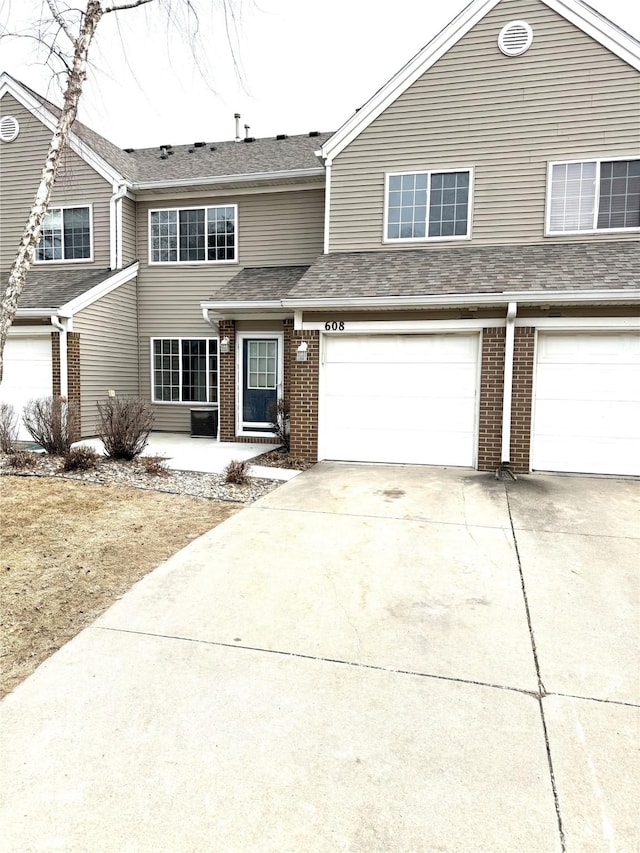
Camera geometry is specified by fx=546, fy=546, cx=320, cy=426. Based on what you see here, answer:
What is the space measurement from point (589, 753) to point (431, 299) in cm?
721

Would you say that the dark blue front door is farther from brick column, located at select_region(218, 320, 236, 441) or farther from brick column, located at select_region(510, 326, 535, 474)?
brick column, located at select_region(510, 326, 535, 474)

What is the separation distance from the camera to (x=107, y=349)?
12.9m

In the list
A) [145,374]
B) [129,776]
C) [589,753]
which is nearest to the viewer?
[129,776]

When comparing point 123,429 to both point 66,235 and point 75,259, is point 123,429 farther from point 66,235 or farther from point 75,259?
point 66,235

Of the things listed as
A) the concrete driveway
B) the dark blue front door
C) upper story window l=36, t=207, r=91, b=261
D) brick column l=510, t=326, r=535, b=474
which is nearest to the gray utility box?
the dark blue front door

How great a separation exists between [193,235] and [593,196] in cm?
897

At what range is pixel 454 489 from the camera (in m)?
7.75

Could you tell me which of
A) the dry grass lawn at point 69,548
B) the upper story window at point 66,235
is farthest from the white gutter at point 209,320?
the dry grass lawn at point 69,548

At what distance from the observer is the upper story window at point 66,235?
1360cm

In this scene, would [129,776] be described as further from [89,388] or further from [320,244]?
[320,244]

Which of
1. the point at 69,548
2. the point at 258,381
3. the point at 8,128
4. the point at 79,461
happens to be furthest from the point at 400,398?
the point at 8,128

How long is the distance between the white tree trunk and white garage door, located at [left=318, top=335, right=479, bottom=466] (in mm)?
4859

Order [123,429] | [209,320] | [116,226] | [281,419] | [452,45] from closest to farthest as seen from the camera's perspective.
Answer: [123,429], [452,45], [281,419], [209,320], [116,226]

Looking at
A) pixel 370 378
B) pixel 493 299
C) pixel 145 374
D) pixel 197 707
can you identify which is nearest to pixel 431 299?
pixel 493 299
